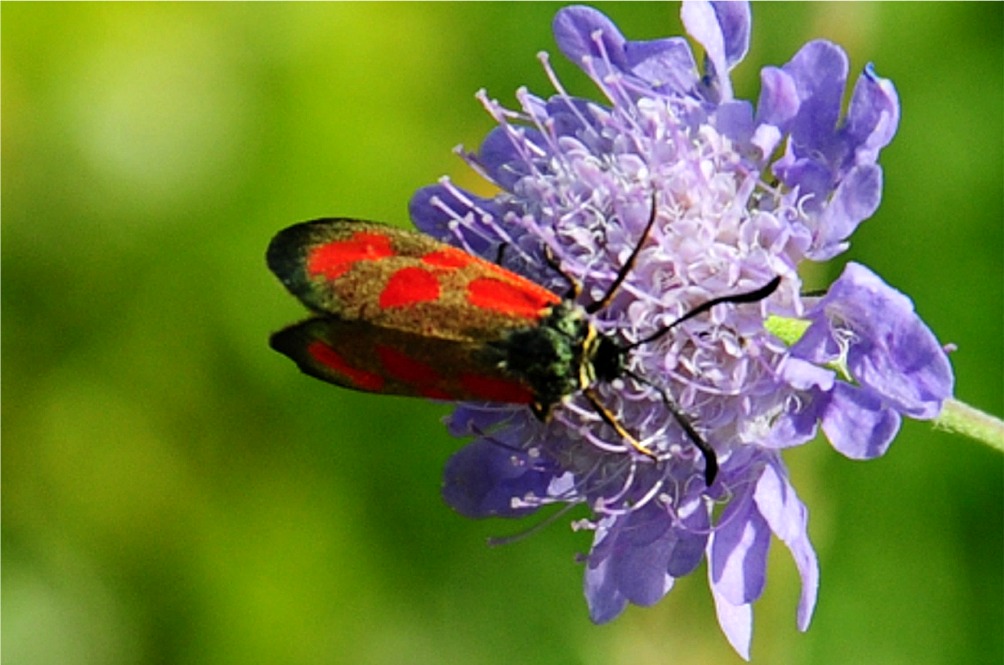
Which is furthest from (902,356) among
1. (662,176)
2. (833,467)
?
(833,467)

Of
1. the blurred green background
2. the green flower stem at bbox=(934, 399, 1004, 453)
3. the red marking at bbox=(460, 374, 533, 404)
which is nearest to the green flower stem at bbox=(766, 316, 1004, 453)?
the green flower stem at bbox=(934, 399, 1004, 453)

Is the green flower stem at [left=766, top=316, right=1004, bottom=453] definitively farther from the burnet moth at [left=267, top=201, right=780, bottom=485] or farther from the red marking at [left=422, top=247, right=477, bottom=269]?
the red marking at [left=422, top=247, right=477, bottom=269]

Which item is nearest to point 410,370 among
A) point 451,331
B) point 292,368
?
point 451,331

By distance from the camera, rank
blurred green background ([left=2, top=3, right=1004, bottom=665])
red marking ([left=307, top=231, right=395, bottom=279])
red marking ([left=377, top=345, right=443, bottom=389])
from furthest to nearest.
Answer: blurred green background ([left=2, top=3, right=1004, bottom=665])
red marking ([left=307, top=231, right=395, bottom=279])
red marking ([left=377, top=345, right=443, bottom=389])

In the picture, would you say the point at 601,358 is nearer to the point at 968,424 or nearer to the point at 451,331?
the point at 451,331

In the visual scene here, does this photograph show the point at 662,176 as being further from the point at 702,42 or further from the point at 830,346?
the point at 830,346

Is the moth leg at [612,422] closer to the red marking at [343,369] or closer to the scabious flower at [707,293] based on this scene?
the scabious flower at [707,293]

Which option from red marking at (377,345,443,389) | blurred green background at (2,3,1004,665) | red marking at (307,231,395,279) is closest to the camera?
red marking at (377,345,443,389)
